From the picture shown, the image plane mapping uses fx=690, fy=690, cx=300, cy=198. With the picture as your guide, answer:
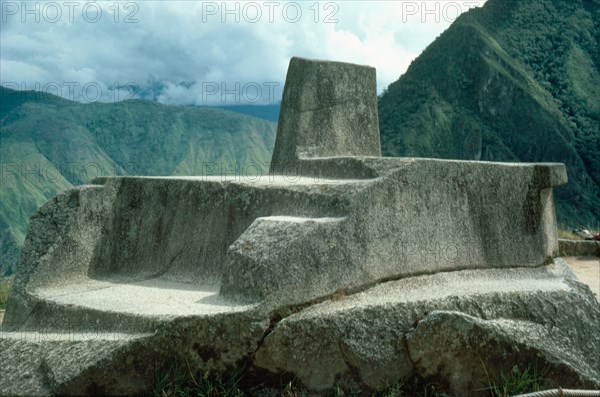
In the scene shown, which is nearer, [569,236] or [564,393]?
[564,393]

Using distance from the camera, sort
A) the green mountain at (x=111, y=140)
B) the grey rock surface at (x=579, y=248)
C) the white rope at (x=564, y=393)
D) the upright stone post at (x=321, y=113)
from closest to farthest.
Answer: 1. the white rope at (x=564, y=393)
2. the upright stone post at (x=321, y=113)
3. the grey rock surface at (x=579, y=248)
4. the green mountain at (x=111, y=140)

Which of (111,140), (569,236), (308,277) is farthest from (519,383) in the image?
(111,140)

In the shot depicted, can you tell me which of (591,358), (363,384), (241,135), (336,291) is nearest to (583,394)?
(591,358)

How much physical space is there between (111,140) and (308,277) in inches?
4803

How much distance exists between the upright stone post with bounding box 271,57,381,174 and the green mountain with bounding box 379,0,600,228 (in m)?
48.7

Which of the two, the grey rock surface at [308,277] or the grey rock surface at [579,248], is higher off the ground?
the grey rock surface at [308,277]

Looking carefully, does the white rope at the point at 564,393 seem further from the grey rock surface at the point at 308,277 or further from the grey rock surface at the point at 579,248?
the grey rock surface at the point at 579,248

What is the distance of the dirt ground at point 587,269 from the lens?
9.35 metres

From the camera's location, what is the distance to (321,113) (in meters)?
6.12

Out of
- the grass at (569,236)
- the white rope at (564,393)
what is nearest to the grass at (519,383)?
the white rope at (564,393)

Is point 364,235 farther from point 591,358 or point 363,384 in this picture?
point 591,358

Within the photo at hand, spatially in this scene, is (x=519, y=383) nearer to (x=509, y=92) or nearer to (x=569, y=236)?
(x=569, y=236)

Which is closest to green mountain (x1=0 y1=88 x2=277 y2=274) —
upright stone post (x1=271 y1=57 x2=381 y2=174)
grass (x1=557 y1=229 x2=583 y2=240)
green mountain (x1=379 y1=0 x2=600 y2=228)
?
green mountain (x1=379 y1=0 x2=600 y2=228)

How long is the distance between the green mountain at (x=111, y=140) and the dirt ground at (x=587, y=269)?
82418mm
